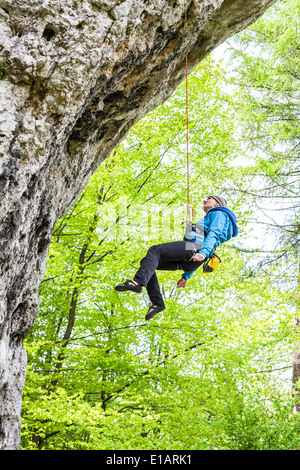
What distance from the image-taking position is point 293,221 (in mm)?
12570

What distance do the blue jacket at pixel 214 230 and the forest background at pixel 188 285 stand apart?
4.19 m

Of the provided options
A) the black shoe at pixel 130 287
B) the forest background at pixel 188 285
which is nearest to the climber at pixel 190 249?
the black shoe at pixel 130 287

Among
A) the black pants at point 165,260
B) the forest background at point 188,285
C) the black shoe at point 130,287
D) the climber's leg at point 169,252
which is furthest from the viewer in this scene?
the forest background at point 188,285

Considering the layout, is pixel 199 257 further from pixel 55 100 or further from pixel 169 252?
pixel 55 100

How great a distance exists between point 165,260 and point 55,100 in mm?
2548

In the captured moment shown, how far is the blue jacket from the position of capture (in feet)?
18.1

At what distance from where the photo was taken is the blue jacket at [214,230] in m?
5.52

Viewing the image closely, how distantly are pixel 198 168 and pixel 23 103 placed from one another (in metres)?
8.78

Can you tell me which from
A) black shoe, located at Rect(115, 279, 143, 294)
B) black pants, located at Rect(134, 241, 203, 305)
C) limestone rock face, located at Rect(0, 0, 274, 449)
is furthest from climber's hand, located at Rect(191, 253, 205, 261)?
limestone rock face, located at Rect(0, 0, 274, 449)

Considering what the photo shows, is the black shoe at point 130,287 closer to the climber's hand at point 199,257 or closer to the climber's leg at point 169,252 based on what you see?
the climber's leg at point 169,252

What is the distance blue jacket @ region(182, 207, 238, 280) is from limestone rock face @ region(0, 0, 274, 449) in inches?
62.8

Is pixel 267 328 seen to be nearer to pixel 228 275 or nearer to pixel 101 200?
pixel 228 275
